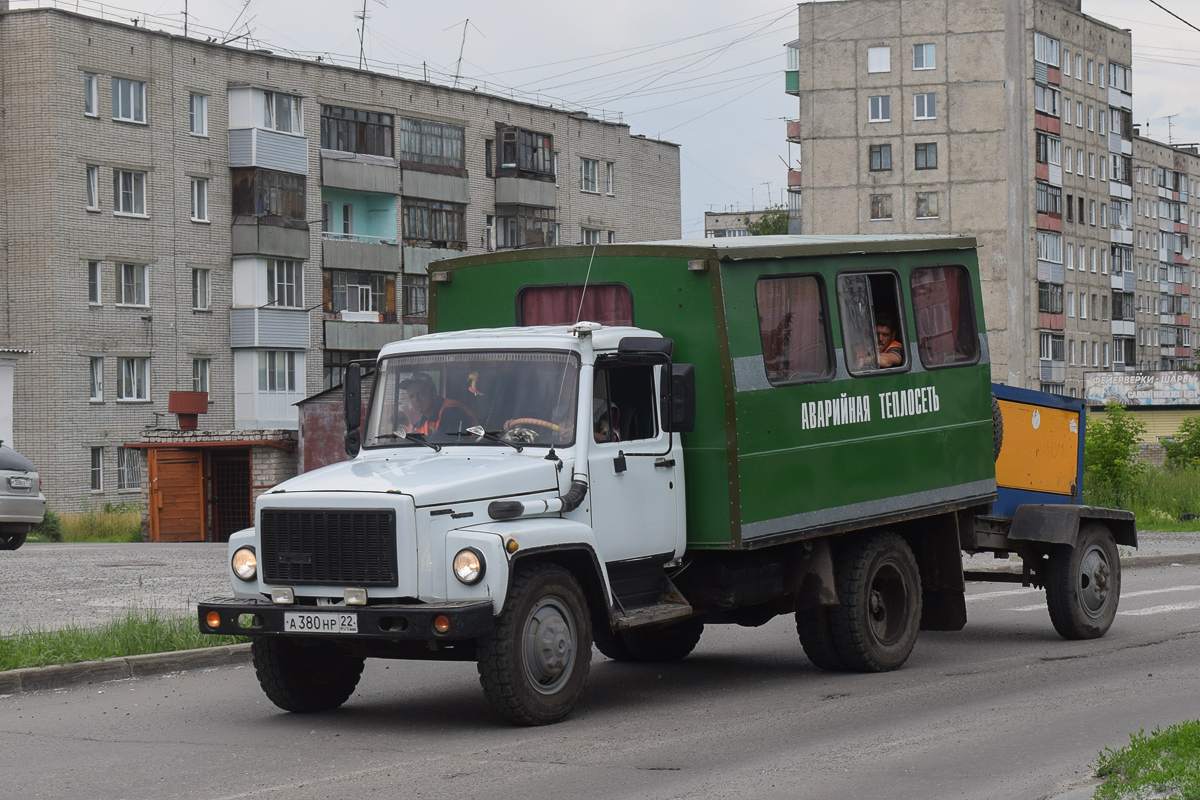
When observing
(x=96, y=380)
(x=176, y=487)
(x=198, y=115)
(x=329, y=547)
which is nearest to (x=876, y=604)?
(x=329, y=547)

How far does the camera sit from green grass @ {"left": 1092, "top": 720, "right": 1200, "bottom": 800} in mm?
6664

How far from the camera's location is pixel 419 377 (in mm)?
10336

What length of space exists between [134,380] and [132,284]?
3087 millimetres

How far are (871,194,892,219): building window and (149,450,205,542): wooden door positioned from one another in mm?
53305

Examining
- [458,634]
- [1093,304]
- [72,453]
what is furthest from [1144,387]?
[458,634]

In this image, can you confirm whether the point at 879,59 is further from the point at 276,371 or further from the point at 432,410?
the point at 432,410

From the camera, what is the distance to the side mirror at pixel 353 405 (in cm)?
1034

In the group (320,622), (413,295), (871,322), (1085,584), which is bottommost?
(1085,584)

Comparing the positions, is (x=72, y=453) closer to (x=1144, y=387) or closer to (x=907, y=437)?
(x=907, y=437)

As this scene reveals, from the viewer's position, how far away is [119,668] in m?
12.1

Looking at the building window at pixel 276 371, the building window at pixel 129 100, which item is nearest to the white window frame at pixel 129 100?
the building window at pixel 129 100

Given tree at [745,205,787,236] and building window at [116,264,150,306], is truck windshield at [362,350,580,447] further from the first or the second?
tree at [745,205,787,236]

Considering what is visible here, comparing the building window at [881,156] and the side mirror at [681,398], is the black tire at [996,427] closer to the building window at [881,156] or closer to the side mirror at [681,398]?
the side mirror at [681,398]

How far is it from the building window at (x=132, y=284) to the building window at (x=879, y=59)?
1812 inches
